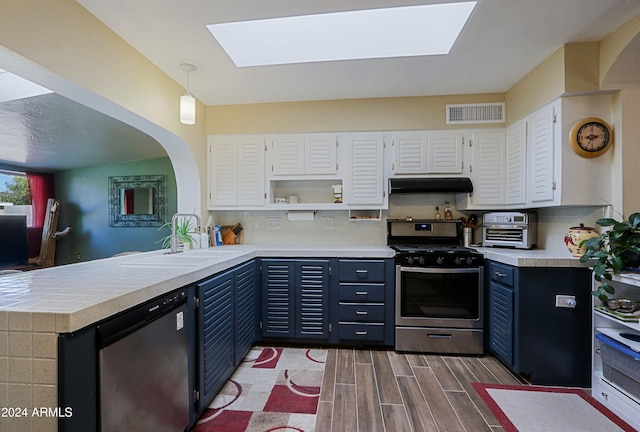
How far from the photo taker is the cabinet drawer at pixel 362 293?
8.50ft

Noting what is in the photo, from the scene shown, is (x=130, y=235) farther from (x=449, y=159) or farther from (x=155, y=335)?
(x=449, y=159)

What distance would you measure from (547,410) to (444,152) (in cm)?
219

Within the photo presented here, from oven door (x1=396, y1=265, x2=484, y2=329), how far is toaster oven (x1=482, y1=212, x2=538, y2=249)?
46 centimetres

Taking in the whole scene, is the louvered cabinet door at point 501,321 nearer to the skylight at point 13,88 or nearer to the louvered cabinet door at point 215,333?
the louvered cabinet door at point 215,333

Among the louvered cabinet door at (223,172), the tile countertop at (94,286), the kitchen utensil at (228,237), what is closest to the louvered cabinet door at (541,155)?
the tile countertop at (94,286)

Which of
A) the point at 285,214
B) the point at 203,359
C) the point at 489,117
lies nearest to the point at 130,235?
the point at 285,214

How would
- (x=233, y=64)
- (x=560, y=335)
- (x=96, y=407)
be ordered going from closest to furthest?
(x=96, y=407), (x=560, y=335), (x=233, y=64)

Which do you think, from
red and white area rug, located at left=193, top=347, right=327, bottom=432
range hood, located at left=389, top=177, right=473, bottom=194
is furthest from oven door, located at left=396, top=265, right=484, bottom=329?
red and white area rug, located at left=193, top=347, right=327, bottom=432

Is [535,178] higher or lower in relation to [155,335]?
higher

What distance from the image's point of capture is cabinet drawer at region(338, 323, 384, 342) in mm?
2582

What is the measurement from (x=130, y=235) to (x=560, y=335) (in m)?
6.79

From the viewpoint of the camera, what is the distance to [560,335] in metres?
2.07

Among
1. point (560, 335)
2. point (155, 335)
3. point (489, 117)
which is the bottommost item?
point (560, 335)

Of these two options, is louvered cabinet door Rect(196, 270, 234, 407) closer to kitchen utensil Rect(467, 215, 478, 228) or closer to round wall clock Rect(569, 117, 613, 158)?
kitchen utensil Rect(467, 215, 478, 228)
